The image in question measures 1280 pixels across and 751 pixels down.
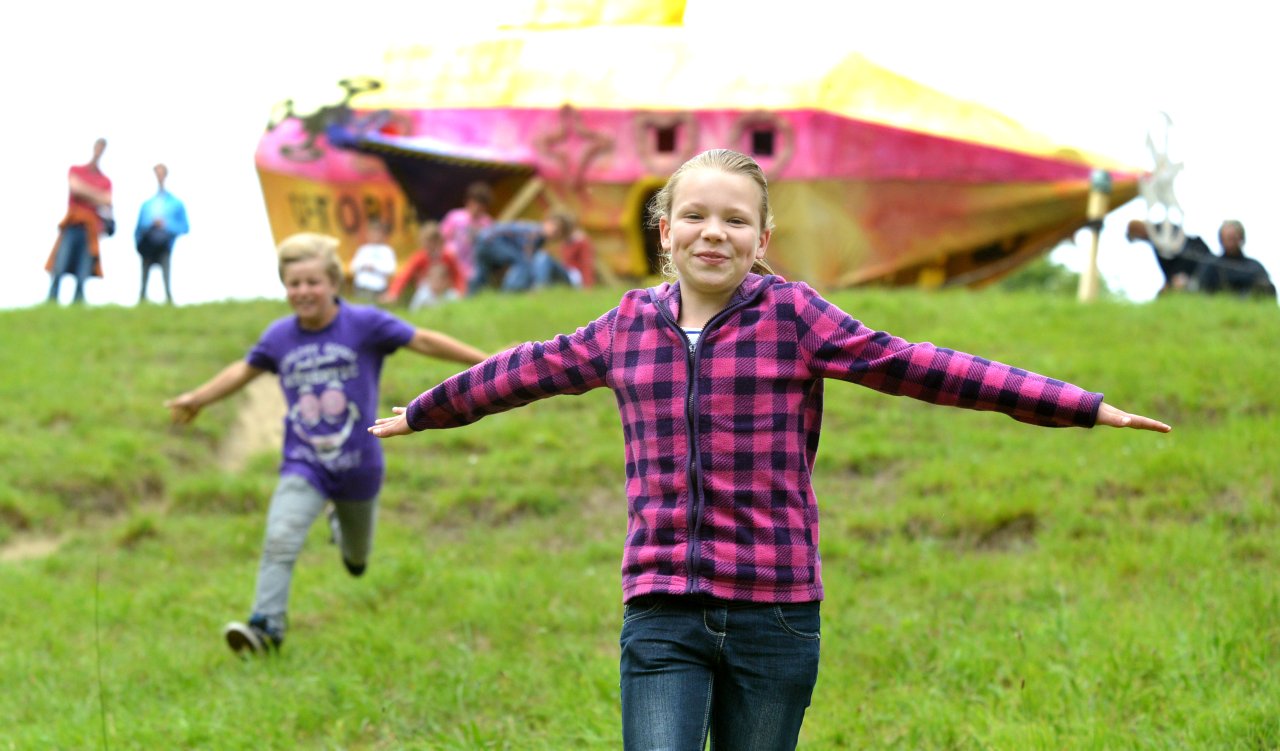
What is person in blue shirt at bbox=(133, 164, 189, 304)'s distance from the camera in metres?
17.9

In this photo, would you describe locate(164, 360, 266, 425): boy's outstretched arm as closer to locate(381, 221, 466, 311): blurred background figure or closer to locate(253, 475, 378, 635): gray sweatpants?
locate(253, 475, 378, 635): gray sweatpants

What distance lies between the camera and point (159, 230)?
17906 mm

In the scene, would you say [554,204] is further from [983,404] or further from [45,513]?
[983,404]

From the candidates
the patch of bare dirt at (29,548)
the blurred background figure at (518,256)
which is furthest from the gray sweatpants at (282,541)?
the blurred background figure at (518,256)

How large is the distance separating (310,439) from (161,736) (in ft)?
4.74

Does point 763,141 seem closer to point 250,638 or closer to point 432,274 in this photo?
point 432,274

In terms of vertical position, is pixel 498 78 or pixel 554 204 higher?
pixel 498 78

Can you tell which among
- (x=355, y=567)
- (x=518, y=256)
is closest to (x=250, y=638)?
(x=355, y=567)

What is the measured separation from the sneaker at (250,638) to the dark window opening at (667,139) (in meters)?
11.8

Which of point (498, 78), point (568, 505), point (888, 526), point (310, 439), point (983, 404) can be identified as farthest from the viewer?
point (498, 78)

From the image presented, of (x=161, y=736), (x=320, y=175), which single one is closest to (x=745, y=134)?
(x=320, y=175)

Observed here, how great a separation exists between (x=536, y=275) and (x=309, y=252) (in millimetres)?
10426

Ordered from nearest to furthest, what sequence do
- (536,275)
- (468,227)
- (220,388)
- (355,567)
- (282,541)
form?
(282,541)
(220,388)
(355,567)
(536,275)
(468,227)

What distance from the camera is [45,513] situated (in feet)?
32.8
